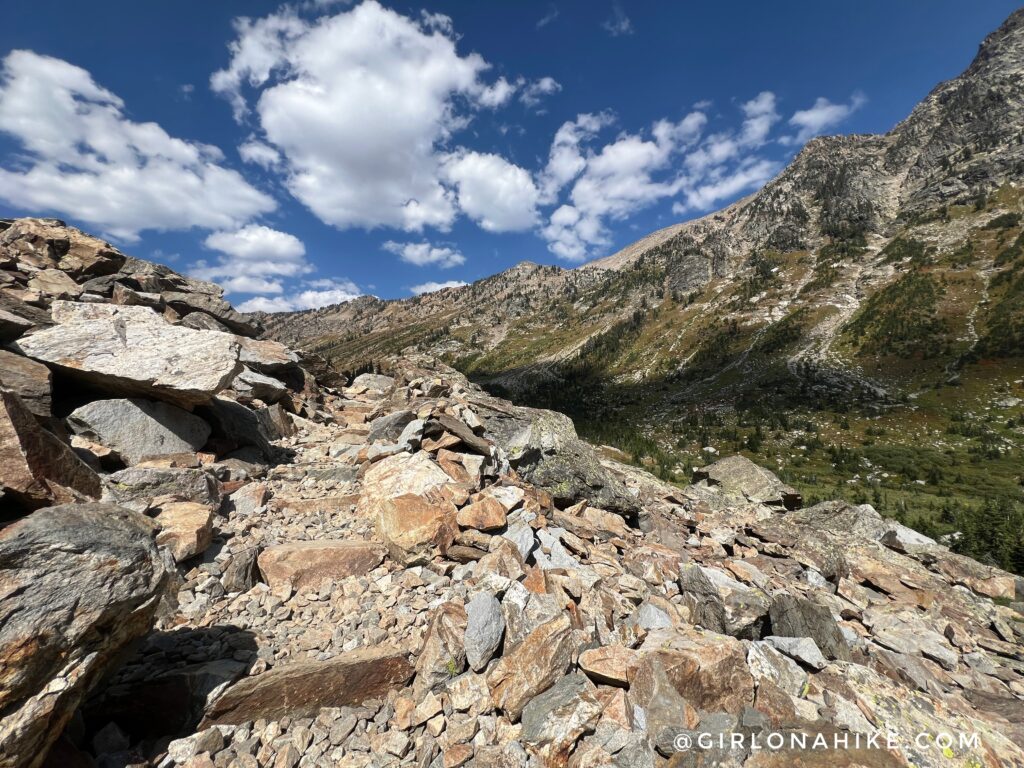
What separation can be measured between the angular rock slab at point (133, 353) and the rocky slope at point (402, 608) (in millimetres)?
74

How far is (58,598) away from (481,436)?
11.4 metres

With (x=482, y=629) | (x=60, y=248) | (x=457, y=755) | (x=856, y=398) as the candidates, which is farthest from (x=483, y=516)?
(x=856, y=398)

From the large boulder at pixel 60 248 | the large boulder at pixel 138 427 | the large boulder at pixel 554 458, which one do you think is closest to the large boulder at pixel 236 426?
the large boulder at pixel 138 427

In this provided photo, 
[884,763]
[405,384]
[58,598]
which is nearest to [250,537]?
[58,598]

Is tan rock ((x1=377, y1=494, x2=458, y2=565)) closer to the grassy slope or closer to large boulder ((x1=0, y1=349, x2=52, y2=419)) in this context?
large boulder ((x1=0, y1=349, x2=52, y2=419))

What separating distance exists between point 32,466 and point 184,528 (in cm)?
224

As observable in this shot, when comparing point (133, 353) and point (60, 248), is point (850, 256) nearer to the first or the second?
point (133, 353)

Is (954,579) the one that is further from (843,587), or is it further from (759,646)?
(759,646)

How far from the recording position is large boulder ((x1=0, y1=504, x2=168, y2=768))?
357cm

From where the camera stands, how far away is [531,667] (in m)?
5.74

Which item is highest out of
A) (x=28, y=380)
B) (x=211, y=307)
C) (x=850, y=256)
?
(x=850, y=256)

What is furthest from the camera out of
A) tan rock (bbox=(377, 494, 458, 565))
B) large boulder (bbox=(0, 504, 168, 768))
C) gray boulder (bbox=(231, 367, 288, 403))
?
gray boulder (bbox=(231, 367, 288, 403))

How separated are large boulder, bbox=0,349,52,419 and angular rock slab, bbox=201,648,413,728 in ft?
26.5

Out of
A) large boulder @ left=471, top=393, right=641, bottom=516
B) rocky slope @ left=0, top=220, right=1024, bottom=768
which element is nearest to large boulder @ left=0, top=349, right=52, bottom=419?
rocky slope @ left=0, top=220, right=1024, bottom=768
